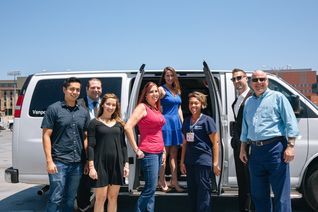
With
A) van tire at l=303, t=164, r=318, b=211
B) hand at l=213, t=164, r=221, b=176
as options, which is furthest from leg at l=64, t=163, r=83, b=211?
van tire at l=303, t=164, r=318, b=211

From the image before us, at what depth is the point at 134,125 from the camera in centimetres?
425

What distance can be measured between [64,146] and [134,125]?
0.88 metres

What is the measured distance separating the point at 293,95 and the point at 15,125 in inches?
171

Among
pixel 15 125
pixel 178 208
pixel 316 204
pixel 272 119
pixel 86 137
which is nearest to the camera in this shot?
pixel 272 119

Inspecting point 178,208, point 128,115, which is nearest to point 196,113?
point 128,115

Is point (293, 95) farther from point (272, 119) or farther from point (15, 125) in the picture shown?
point (15, 125)

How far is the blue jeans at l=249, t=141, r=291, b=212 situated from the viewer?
3887mm

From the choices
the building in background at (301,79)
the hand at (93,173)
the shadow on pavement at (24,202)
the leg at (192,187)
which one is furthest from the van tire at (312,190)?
the building in background at (301,79)

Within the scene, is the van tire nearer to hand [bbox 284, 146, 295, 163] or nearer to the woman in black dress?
hand [bbox 284, 146, 295, 163]

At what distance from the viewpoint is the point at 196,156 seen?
438 centimetres

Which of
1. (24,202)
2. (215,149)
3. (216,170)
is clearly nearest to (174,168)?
(216,170)

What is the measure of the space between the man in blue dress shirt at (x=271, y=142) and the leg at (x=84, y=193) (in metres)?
2.24

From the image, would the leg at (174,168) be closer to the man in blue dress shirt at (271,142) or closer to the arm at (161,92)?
the arm at (161,92)

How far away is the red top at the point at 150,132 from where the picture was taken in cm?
432
